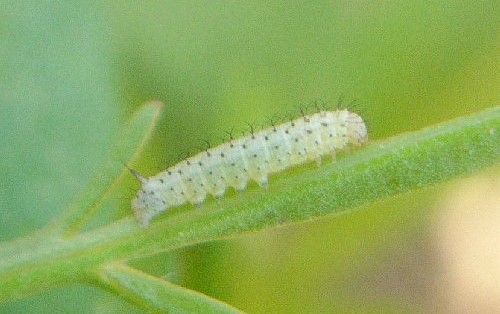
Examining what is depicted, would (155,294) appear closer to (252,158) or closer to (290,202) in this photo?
(290,202)

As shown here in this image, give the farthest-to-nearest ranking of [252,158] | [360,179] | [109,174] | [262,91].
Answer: [262,91] → [252,158] → [109,174] → [360,179]

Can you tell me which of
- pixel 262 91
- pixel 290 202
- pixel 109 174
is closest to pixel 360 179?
pixel 290 202

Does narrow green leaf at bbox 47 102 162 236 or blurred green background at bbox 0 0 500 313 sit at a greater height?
blurred green background at bbox 0 0 500 313

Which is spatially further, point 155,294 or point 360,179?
point 155,294

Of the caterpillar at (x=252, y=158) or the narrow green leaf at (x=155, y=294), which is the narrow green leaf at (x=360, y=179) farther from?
the caterpillar at (x=252, y=158)

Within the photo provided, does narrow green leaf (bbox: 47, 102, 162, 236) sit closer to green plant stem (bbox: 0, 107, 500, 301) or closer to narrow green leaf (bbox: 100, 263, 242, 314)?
green plant stem (bbox: 0, 107, 500, 301)

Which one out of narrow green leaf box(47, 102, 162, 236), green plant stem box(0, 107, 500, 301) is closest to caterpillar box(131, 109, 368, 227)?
narrow green leaf box(47, 102, 162, 236)
